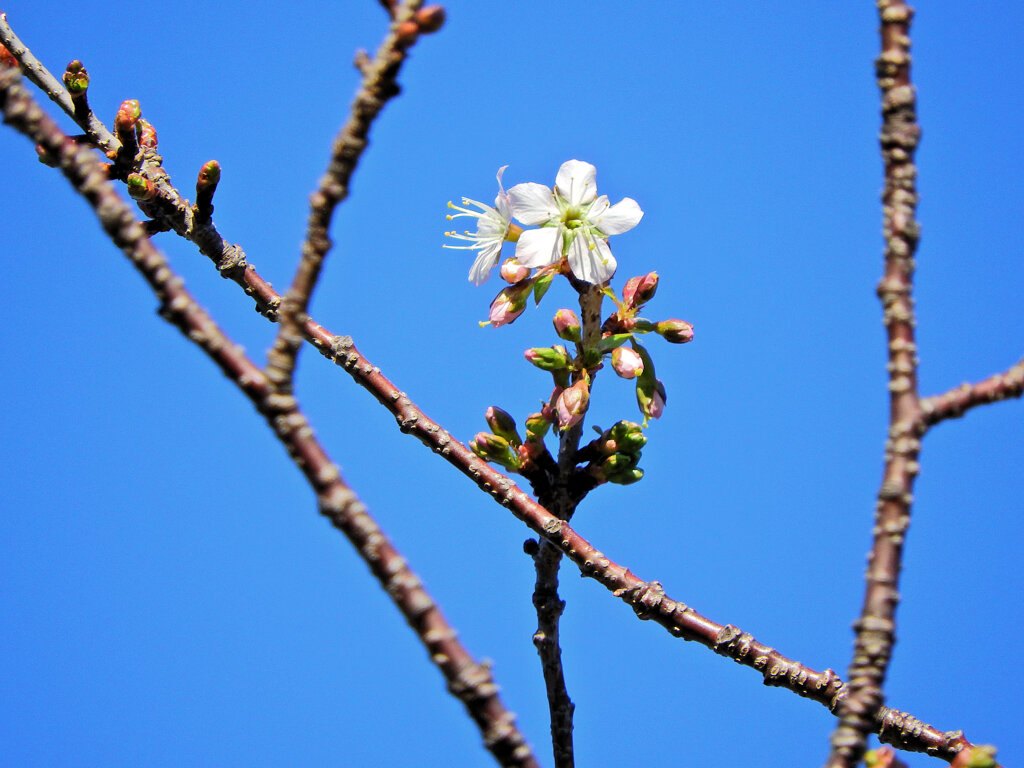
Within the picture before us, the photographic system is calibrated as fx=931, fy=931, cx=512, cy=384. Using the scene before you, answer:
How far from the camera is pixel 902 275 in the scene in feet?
2.94

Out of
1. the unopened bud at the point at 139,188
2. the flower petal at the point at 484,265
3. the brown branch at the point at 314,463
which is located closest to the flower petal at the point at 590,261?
the flower petal at the point at 484,265

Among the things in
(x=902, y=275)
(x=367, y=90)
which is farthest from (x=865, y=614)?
(x=367, y=90)

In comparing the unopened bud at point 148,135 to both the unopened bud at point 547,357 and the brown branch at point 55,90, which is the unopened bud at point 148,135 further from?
the unopened bud at point 547,357

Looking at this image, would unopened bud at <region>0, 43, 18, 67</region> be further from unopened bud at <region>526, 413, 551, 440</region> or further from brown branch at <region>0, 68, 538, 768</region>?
unopened bud at <region>526, 413, 551, 440</region>

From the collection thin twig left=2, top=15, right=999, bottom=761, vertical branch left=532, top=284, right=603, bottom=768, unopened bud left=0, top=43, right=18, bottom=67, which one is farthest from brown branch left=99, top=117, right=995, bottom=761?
unopened bud left=0, top=43, right=18, bottom=67

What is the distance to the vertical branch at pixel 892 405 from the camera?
84 centimetres

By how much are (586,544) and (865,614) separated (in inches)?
33.5

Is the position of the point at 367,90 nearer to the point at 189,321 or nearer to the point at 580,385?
the point at 189,321

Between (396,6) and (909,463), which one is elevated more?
(396,6)

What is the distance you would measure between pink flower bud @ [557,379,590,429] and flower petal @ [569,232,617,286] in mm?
220

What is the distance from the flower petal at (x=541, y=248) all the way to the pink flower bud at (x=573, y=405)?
274mm

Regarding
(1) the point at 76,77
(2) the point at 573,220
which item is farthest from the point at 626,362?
(1) the point at 76,77

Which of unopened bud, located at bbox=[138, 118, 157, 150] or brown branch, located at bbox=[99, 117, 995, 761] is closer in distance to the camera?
brown branch, located at bbox=[99, 117, 995, 761]

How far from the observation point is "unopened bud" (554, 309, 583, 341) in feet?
6.16
